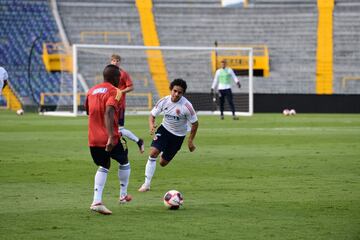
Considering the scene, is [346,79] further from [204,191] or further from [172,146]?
[204,191]

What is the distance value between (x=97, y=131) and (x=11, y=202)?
4.75ft

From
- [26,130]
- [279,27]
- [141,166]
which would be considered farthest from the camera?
[279,27]

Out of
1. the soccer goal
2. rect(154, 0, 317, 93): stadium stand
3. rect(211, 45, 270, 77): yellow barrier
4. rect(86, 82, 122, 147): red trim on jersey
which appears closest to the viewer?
rect(86, 82, 122, 147): red trim on jersey

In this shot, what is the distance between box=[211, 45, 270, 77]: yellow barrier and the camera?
43375 millimetres

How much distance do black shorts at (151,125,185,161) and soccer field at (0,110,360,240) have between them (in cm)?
47

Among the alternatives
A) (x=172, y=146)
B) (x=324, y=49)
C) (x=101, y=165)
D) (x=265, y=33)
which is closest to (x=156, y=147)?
(x=172, y=146)

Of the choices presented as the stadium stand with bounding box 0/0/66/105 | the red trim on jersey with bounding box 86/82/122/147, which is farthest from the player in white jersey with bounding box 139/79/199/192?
the stadium stand with bounding box 0/0/66/105

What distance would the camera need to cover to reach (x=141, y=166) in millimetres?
14883

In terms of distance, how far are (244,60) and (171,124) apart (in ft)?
104

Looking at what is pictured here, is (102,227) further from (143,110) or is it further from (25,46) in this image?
(25,46)

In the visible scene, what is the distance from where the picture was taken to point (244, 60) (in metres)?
43.8

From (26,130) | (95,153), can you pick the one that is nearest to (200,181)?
(95,153)

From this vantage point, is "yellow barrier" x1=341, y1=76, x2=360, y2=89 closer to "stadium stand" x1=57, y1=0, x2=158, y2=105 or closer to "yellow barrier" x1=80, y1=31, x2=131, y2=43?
"stadium stand" x1=57, y1=0, x2=158, y2=105

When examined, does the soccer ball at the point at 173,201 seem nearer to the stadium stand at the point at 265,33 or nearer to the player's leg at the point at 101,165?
the player's leg at the point at 101,165
